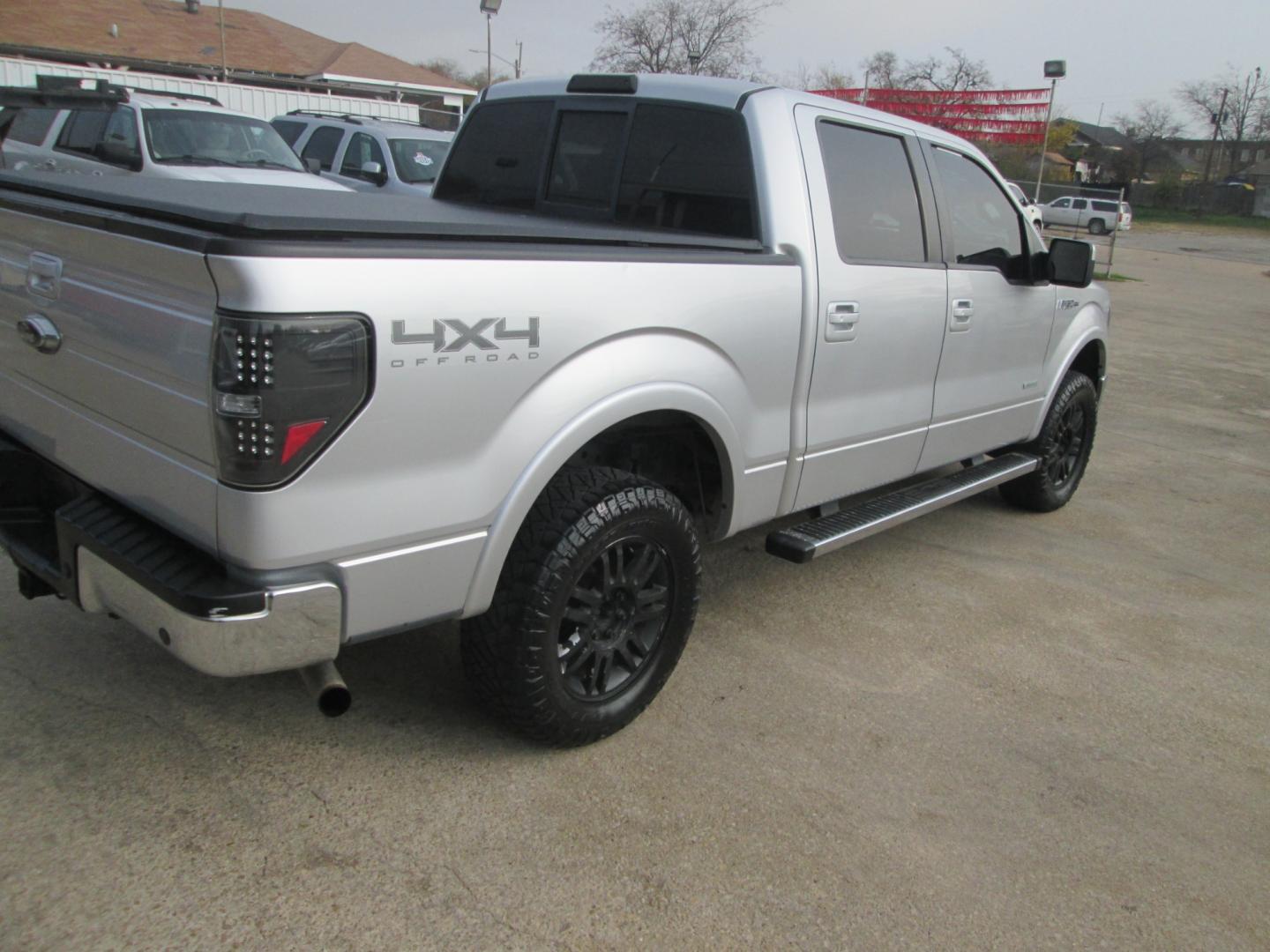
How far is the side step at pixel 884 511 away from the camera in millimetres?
3661

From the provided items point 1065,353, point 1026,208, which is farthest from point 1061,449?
point 1026,208

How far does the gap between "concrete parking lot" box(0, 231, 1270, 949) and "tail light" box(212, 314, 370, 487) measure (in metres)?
1.02

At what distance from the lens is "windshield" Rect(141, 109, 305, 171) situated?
9.85 m

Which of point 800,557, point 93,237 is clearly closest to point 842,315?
point 800,557

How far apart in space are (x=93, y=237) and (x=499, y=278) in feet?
3.06

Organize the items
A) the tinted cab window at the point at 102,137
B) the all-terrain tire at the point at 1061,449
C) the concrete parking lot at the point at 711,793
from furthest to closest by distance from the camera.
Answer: the tinted cab window at the point at 102,137 < the all-terrain tire at the point at 1061,449 < the concrete parking lot at the point at 711,793

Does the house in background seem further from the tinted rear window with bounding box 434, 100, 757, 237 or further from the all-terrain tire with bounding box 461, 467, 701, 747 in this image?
the all-terrain tire with bounding box 461, 467, 701, 747

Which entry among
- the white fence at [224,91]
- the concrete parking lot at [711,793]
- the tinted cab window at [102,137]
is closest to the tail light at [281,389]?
the concrete parking lot at [711,793]

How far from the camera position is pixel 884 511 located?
4.11 meters

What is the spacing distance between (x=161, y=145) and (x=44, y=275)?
823 centimetres

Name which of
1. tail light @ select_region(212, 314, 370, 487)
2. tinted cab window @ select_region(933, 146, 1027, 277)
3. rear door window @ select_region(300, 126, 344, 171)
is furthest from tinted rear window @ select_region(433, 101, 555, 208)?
rear door window @ select_region(300, 126, 344, 171)

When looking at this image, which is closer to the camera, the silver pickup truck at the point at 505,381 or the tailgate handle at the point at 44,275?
the silver pickup truck at the point at 505,381

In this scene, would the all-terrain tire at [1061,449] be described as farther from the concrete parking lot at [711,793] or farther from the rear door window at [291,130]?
the rear door window at [291,130]

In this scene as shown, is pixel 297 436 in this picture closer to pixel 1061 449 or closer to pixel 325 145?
pixel 1061 449
